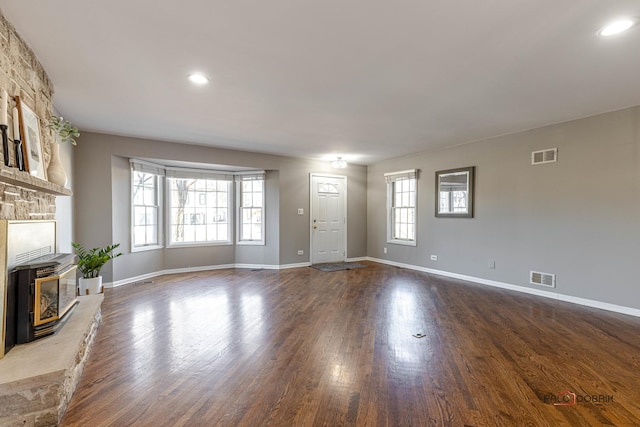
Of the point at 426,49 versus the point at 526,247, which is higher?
the point at 426,49

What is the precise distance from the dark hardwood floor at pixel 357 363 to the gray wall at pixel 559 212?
551 millimetres

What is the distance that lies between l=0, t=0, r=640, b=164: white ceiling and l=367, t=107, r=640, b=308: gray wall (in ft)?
1.49

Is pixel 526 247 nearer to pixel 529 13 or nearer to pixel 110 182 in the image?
pixel 529 13

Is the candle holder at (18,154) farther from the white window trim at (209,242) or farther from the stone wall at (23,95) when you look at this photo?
the white window trim at (209,242)

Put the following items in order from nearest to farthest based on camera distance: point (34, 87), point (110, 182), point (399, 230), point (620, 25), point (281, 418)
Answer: point (281, 418)
point (620, 25)
point (34, 87)
point (110, 182)
point (399, 230)

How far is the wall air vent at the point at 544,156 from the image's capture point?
4.32m

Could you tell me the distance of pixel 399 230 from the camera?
6.96 metres

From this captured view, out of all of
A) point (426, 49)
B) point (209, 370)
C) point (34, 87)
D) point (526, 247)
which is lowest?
point (209, 370)

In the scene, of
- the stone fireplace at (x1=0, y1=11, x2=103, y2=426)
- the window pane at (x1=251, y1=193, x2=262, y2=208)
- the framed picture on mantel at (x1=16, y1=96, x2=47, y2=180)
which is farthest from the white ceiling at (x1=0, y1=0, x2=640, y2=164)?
the window pane at (x1=251, y1=193, x2=262, y2=208)

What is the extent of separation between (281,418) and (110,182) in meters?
4.70

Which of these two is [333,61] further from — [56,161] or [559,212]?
[559,212]

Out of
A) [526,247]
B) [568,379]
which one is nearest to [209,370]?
[568,379]

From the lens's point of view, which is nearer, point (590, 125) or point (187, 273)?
point (590, 125)

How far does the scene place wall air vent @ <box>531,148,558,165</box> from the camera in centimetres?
432
